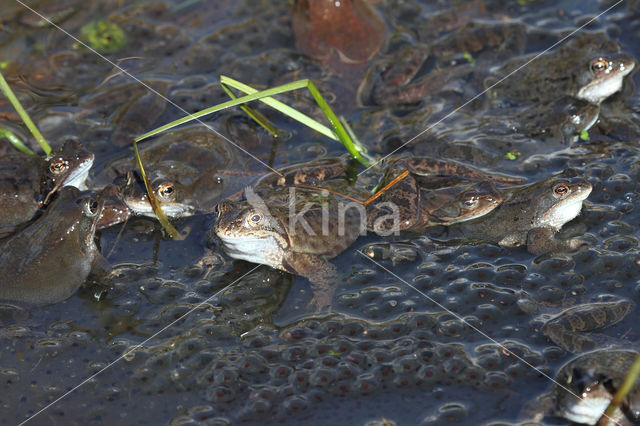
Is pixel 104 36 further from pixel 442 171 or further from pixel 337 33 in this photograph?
pixel 442 171

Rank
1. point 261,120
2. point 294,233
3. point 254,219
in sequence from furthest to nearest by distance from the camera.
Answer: point 261,120, point 294,233, point 254,219

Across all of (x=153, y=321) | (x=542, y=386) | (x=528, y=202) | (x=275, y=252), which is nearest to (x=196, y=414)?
(x=153, y=321)

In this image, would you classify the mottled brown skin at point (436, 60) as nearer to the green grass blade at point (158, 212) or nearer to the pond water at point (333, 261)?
the pond water at point (333, 261)

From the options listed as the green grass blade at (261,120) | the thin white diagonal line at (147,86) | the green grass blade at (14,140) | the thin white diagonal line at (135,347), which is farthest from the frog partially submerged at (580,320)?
the green grass blade at (14,140)

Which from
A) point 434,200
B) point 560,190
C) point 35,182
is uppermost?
point 560,190

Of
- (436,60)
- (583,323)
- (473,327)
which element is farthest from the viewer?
(436,60)

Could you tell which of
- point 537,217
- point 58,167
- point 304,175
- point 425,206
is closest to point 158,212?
point 58,167
